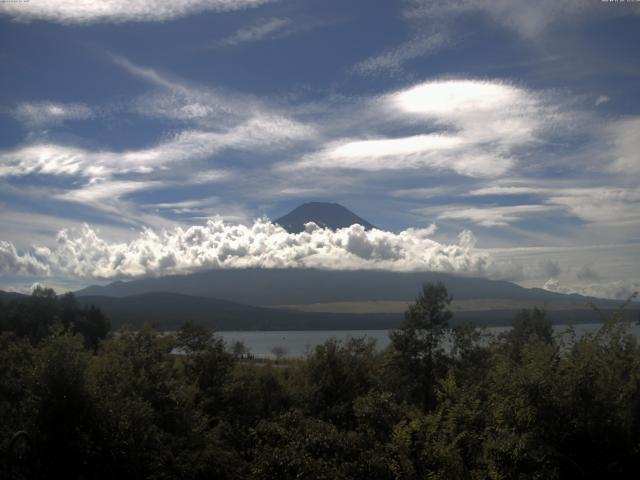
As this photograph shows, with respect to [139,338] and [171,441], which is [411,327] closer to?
[139,338]

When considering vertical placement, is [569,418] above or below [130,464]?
above

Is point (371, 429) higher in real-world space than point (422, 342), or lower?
lower

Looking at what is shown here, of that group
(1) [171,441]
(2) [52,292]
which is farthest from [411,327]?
(2) [52,292]

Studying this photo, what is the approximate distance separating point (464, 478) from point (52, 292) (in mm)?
110462

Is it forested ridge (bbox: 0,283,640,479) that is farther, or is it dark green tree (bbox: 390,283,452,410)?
dark green tree (bbox: 390,283,452,410)

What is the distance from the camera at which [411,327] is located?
33656mm

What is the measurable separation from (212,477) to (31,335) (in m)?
74.7

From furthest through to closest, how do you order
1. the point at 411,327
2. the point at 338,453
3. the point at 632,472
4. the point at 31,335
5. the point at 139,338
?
the point at 31,335 < the point at 411,327 < the point at 139,338 < the point at 338,453 < the point at 632,472

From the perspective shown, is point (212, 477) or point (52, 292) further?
point (52, 292)

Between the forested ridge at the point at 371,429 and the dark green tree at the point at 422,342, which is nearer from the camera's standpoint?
the forested ridge at the point at 371,429

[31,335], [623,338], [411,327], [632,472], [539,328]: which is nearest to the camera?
[632,472]

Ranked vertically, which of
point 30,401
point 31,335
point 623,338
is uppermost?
point 623,338

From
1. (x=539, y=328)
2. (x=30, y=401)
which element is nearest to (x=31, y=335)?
(x=539, y=328)

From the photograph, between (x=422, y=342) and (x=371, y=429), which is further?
(x=422, y=342)
